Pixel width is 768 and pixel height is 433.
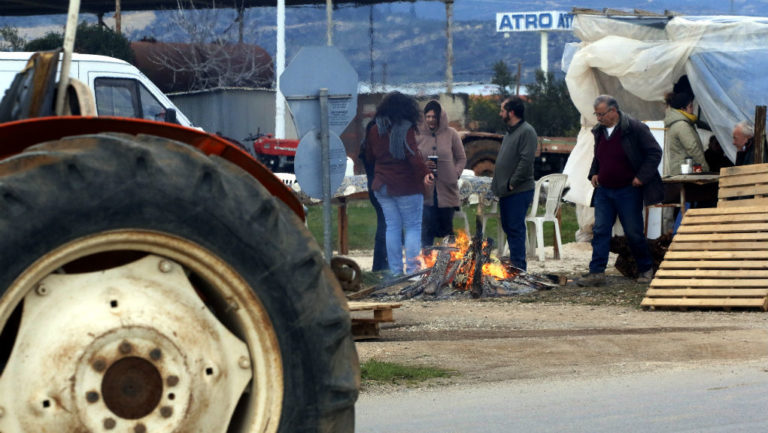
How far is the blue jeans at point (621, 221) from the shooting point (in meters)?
13.4

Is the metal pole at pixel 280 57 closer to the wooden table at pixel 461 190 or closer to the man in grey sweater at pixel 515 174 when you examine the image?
the wooden table at pixel 461 190

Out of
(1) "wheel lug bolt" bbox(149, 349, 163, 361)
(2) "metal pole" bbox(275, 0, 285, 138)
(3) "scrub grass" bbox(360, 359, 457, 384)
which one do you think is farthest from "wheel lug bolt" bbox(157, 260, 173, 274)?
(2) "metal pole" bbox(275, 0, 285, 138)

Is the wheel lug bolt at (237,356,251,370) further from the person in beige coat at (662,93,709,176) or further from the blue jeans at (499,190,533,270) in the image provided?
the person in beige coat at (662,93,709,176)

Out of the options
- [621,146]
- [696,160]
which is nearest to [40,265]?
[621,146]

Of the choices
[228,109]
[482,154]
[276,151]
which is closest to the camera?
[276,151]

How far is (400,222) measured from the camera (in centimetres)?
1405

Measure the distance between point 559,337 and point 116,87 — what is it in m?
5.27

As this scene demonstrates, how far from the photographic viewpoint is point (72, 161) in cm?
289

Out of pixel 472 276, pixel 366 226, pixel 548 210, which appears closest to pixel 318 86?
→ pixel 472 276

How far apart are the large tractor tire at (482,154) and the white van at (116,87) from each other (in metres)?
18.9

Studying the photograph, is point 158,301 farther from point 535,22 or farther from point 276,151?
point 535,22

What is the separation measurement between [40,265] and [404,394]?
4303 millimetres

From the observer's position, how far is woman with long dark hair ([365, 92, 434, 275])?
45.3ft

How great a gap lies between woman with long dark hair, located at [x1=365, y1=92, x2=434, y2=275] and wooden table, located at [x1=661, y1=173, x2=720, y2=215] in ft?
8.77
